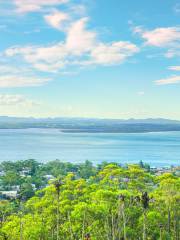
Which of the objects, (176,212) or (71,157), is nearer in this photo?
(176,212)

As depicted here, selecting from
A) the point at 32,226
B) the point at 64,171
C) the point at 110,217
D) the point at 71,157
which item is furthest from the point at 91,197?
the point at 71,157

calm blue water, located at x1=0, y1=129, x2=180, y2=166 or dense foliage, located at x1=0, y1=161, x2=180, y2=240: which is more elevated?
dense foliage, located at x1=0, y1=161, x2=180, y2=240

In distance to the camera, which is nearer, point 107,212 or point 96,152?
point 107,212

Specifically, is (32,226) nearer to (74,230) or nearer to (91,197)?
(74,230)

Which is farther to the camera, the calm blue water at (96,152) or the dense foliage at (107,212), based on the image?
the calm blue water at (96,152)

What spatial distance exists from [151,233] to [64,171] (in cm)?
3932

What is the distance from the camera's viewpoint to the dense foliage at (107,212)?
53.0ft

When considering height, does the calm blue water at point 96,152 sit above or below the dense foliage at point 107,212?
below

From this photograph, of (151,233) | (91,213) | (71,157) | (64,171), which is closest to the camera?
(91,213)

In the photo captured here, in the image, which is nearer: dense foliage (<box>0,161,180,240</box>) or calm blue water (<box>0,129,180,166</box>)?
dense foliage (<box>0,161,180,240</box>)

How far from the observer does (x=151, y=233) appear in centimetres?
1722

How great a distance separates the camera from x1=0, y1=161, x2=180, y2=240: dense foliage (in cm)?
1616

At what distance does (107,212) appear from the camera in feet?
53.0

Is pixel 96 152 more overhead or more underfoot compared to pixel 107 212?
more underfoot
